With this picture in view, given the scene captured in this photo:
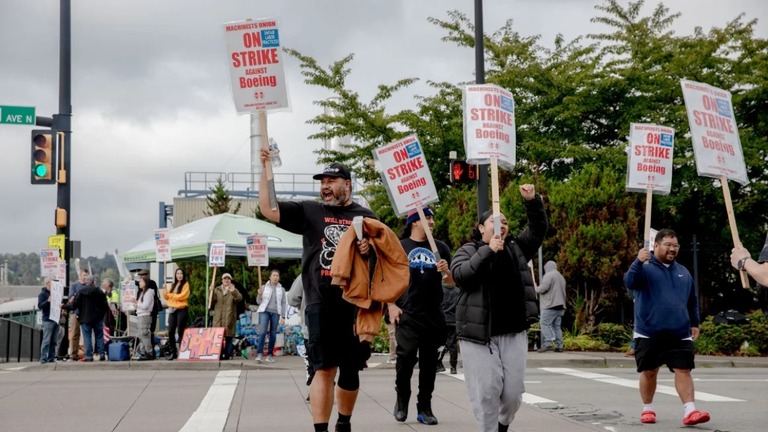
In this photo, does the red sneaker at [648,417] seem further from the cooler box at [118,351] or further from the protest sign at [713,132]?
the cooler box at [118,351]

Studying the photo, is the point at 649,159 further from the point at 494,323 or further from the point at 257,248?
the point at 257,248

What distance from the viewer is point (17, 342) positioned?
1022 inches

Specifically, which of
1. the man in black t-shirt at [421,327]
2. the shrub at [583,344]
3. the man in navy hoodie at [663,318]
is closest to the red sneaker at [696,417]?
the man in navy hoodie at [663,318]

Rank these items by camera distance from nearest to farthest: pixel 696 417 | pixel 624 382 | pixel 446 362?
1. pixel 696 417
2. pixel 624 382
3. pixel 446 362

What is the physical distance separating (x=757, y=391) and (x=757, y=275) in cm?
748

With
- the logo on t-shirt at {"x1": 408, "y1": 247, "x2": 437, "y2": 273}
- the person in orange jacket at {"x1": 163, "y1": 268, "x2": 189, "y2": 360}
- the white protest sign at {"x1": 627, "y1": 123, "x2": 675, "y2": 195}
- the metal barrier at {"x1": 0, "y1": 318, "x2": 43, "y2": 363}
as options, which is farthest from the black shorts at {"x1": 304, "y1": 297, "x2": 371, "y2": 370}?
the metal barrier at {"x1": 0, "y1": 318, "x2": 43, "y2": 363}

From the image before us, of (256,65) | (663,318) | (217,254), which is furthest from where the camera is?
(217,254)

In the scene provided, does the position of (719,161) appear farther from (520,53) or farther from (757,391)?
(520,53)

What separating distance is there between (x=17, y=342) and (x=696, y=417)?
20.7 meters

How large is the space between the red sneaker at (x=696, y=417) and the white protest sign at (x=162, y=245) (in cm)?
1497

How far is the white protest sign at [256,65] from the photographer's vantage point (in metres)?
7.83

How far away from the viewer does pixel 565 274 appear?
21.8 meters

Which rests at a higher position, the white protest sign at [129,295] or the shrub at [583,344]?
the white protest sign at [129,295]

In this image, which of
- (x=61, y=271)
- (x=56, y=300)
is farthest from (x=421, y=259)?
(x=61, y=271)
